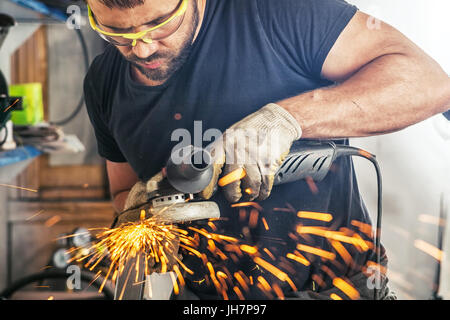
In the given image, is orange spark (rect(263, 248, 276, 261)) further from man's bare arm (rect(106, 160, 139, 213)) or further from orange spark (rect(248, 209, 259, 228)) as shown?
man's bare arm (rect(106, 160, 139, 213))

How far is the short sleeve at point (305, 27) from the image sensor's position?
0.75 m

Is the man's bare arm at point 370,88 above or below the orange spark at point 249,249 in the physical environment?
above

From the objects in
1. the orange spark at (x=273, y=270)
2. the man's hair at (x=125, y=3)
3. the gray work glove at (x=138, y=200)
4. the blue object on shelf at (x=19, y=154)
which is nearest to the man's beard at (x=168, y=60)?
the man's hair at (x=125, y=3)

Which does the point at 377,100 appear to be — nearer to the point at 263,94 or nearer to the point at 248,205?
the point at 263,94

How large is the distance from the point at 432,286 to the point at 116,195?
0.70 meters

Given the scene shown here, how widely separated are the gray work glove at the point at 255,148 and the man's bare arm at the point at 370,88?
4 cm

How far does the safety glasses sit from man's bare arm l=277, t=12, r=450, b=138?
0.26 metres

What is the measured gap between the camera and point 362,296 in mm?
826

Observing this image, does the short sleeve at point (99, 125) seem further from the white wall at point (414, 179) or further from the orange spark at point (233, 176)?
the white wall at point (414, 179)

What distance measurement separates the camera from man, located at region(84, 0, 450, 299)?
747 millimetres

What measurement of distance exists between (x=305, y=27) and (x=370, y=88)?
0.17 meters
